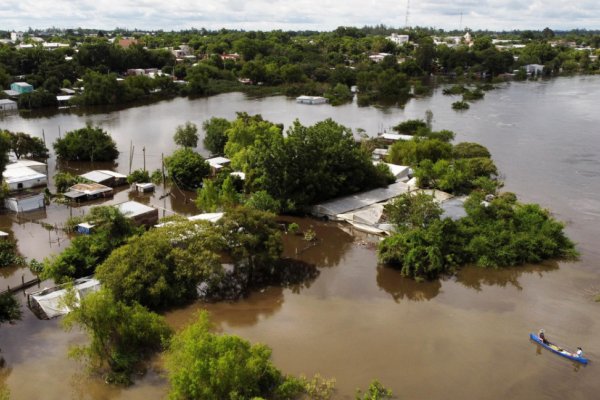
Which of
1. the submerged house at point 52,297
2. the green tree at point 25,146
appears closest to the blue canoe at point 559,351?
the submerged house at point 52,297

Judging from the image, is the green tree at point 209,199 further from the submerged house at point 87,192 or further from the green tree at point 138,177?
the submerged house at point 87,192

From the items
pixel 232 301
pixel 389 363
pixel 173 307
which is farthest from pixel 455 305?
pixel 173 307

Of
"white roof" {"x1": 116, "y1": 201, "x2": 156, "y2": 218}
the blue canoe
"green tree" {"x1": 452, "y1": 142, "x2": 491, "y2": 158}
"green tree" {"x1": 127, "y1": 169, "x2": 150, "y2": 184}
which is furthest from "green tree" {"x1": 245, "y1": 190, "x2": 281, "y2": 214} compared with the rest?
"green tree" {"x1": 452, "y1": 142, "x2": 491, "y2": 158}

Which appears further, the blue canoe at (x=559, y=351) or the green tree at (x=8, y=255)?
the green tree at (x=8, y=255)

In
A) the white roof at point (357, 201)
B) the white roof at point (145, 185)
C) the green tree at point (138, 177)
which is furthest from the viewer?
the green tree at point (138, 177)

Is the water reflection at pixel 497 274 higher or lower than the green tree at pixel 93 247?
lower

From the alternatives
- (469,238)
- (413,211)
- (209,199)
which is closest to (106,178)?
(209,199)
